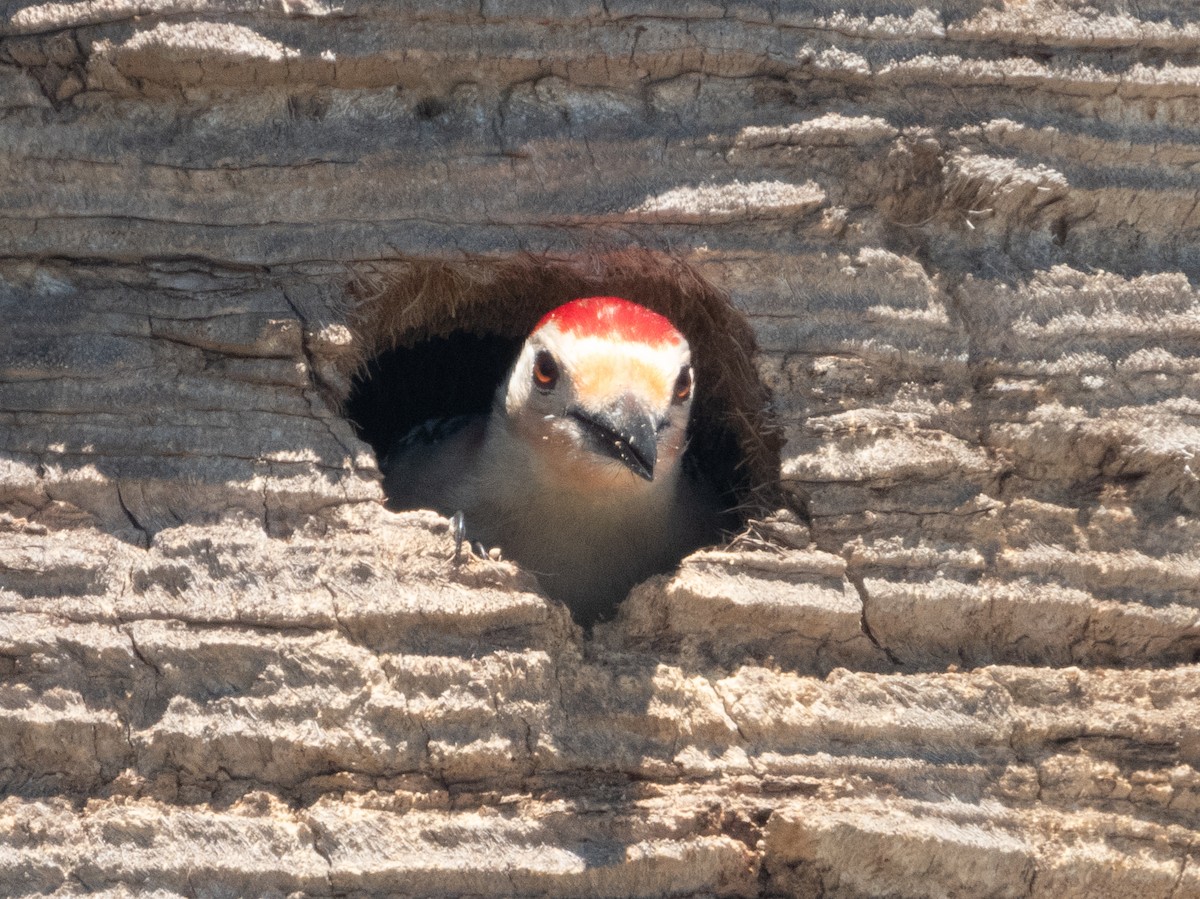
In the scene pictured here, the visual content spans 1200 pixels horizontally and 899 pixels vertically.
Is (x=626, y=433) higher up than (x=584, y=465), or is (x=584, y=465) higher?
(x=626, y=433)

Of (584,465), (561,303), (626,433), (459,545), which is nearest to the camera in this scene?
(459,545)

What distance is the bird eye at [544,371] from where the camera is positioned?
162 inches

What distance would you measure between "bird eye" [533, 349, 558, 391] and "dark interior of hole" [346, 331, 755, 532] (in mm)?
621

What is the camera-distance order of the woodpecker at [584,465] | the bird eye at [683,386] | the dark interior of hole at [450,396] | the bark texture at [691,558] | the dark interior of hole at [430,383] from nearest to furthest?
the bark texture at [691,558], the woodpecker at [584,465], the bird eye at [683,386], the dark interior of hole at [450,396], the dark interior of hole at [430,383]

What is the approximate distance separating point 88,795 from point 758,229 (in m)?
2.38

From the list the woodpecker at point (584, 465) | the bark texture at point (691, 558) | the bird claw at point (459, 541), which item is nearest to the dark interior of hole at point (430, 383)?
the woodpecker at point (584, 465)

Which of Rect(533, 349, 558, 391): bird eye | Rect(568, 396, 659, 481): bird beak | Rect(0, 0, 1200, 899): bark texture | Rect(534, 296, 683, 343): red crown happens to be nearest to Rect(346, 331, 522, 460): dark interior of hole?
Rect(533, 349, 558, 391): bird eye

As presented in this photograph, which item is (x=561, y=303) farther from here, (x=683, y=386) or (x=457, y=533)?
(x=457, y=533)

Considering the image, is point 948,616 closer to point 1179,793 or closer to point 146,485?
point 1179,793

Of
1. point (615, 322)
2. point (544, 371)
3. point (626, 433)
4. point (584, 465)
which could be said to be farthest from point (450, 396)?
point (626, 433)

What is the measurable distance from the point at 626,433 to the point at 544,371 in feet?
1.70

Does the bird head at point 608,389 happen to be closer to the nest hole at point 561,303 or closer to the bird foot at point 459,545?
the nest hole at point 561,303

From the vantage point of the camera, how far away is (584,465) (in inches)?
160

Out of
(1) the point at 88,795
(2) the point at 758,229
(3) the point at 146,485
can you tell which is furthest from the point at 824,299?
(1) the point at 88,795
